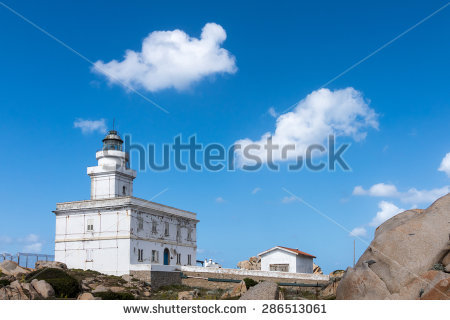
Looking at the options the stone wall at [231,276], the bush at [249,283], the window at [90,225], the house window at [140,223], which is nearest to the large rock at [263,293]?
the bush at [249,283]

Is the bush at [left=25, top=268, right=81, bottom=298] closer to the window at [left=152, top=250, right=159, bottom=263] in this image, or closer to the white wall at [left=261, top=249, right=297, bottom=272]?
the window at [left=152, top=250, right=159, bottom=263]

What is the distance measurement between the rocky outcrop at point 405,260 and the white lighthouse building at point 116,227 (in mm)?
25816

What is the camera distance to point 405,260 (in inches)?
652

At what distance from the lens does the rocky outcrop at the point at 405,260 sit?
52.2 ft

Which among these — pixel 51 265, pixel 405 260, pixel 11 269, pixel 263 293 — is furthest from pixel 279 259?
pixel 405 260

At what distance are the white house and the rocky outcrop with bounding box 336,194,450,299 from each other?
2683 cm

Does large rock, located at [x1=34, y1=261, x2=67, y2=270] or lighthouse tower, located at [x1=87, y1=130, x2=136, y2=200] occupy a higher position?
lighthouse tower, located at [x1=87, y1=130, x2=136, y2=200]

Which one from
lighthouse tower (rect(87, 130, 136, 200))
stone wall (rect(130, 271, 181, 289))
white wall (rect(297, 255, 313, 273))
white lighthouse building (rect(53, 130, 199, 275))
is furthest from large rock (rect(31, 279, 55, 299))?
white wall (rect(297, 255, 313, 273))

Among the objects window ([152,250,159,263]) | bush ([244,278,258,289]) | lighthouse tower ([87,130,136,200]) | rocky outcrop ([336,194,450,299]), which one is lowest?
bush ([244,278,258,289])

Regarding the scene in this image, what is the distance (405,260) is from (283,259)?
28.7 metres

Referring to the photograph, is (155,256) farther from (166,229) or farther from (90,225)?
(90,225)

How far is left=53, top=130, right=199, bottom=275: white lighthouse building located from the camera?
42.5 meters
